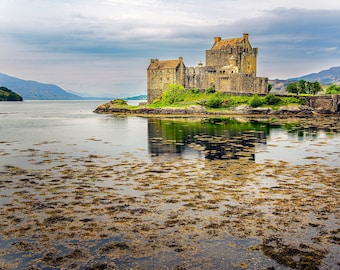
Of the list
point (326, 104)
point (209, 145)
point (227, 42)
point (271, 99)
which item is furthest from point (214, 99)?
point (209, 145)

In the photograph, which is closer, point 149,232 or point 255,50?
point 149,232

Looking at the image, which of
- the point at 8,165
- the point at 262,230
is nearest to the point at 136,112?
the point at 8,165

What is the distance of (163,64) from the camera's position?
103688 mm

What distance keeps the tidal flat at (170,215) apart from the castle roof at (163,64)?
78.6m

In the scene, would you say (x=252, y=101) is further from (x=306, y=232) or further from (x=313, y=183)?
(x=306, y=232)

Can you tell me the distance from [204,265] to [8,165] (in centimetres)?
1793

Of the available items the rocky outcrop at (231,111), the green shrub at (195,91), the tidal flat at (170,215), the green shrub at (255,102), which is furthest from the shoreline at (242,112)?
the tidal flat at (170,215)

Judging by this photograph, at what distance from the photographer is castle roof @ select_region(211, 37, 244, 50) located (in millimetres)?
95625

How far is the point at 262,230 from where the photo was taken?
41.4 feet

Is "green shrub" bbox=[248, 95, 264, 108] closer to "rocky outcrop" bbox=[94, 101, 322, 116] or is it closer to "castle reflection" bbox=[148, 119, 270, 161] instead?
"rocky outcrop" bbox=[94, 101, 322, 116]

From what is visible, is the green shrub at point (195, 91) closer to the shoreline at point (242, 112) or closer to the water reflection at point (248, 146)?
the shoreline at point (242, 112)

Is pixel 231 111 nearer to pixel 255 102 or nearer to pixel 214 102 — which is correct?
pixel 214 102

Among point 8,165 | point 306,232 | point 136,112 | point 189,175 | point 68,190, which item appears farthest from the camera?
point 136,112

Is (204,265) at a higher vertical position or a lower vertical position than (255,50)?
lower
